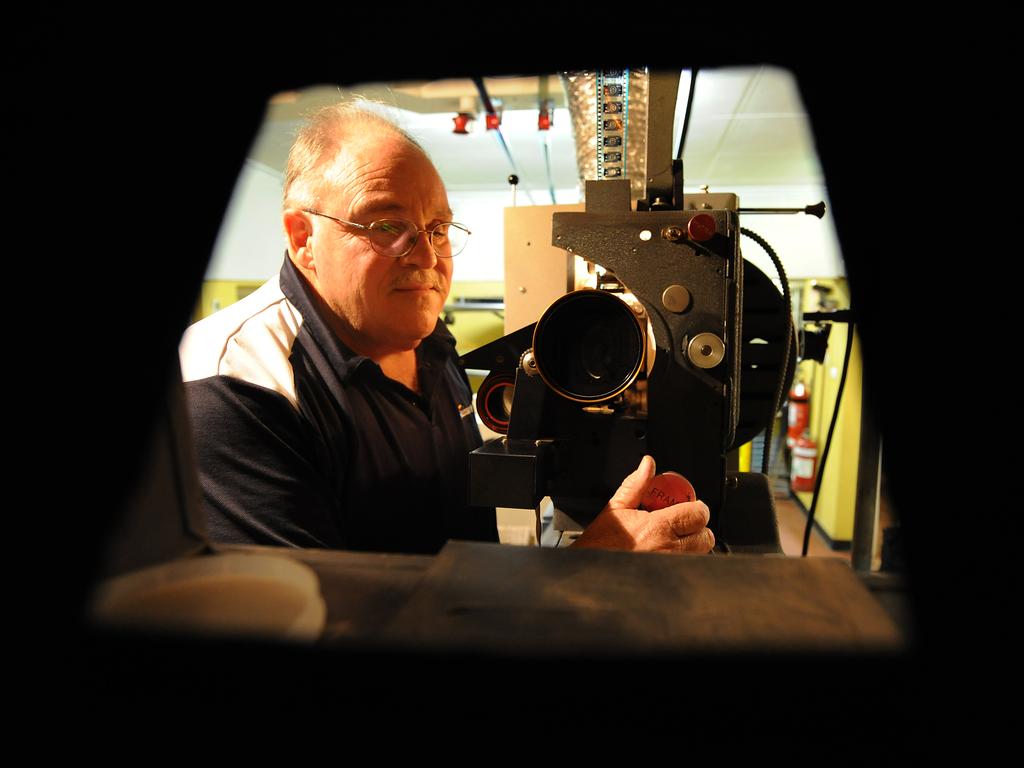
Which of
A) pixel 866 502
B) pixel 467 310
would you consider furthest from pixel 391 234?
pixel 467 310

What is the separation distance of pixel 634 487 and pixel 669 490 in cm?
5

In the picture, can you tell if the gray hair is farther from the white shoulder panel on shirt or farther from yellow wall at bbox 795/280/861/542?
yellow wall at bbox 795/280/861/542

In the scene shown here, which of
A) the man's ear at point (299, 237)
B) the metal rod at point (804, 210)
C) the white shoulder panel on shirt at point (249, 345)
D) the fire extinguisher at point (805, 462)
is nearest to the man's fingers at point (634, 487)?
the metal rod at point (804, 210)

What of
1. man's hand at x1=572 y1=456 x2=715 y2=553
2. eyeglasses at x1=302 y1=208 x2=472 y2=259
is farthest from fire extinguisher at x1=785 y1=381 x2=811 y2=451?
man's hand at x1=572 y1=456 x2=715 y2=553

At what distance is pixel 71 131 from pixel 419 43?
0.63 feet

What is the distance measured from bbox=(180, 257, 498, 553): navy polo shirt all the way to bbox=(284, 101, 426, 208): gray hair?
0.17 m

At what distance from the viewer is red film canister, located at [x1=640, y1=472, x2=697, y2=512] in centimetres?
77

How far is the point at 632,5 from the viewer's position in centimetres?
27

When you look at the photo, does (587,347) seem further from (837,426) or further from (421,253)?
(837,426)

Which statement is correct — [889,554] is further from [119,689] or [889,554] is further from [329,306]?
[329,306]

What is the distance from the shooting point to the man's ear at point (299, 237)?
4.18ft

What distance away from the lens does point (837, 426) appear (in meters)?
3.36

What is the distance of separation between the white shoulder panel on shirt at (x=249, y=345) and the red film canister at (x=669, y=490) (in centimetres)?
66

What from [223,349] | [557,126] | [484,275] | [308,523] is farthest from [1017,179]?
[484,275]
